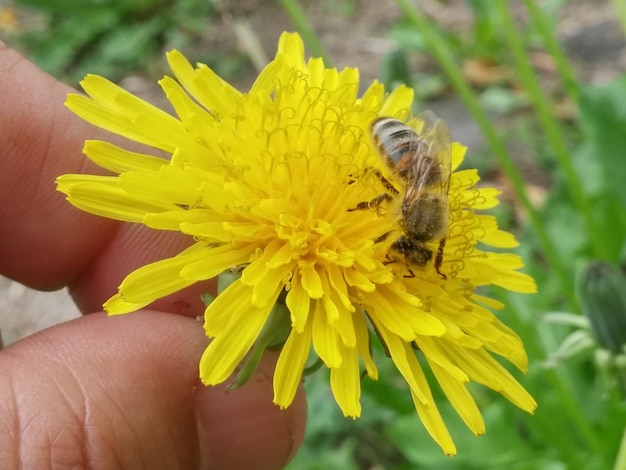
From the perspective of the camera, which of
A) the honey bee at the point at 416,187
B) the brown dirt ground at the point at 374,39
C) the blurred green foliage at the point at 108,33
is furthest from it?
the blurred green foliage at the point at 108,33

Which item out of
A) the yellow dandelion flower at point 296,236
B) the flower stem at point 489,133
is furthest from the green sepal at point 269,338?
the flower stem at point 489,133

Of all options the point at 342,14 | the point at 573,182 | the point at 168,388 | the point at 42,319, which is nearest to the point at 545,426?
the point at 573,182

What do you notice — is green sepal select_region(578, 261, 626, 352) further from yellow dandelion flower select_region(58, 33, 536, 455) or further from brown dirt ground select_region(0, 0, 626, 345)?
brown dirt ground select_region(0, 0, 626, 345)

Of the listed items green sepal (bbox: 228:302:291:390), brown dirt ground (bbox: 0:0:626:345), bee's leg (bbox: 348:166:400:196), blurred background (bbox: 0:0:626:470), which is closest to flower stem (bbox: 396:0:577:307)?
blurred background (bbox: 0:0:626:470)

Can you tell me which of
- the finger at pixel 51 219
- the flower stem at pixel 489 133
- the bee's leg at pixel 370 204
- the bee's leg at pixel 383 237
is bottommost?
the finger at pixel 51 219

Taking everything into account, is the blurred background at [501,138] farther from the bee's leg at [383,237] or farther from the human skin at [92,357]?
the human skin at [92,357]

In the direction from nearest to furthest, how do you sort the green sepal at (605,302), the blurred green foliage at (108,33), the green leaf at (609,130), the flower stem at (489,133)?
the green sepal at (605,302)
the flower stem at (489,133)
the green leaf at (609,130)
the blurred green foliage at (108,33)
